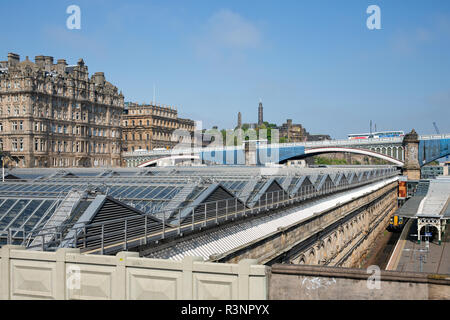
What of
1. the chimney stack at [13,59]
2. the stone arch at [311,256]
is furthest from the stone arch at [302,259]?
the chimney stack at [13,59]

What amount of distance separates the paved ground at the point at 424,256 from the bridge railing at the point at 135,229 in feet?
47.6

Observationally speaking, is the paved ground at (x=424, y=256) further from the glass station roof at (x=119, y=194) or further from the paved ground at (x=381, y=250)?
the glass station roof at (x=119, y=194)

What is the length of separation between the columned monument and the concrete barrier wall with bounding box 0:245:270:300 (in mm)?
84727

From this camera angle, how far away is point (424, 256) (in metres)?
37.0

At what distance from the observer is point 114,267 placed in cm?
943

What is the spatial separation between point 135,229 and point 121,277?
5.85 meters

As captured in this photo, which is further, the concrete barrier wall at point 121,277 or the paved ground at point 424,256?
the paved ground at point 424,256

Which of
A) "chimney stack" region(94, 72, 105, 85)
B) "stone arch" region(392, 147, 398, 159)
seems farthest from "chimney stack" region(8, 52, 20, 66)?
"stone arch" region(392, 147, 398, 159)

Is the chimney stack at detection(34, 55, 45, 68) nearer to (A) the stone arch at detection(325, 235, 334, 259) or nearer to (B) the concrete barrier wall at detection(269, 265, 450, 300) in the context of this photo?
(A) the stone arch at detection(325, 235, 334, 259)

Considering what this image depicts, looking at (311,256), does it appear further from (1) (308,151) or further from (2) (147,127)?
(2) (147,127)

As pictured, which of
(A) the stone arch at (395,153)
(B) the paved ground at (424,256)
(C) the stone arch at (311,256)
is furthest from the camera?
(A) the stone arch at (395,153)

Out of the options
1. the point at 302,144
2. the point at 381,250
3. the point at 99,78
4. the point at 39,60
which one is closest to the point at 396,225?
the point at 381,250

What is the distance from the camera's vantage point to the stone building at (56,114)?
80.1 meters

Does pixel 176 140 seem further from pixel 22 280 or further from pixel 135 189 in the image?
pixel 22 280
